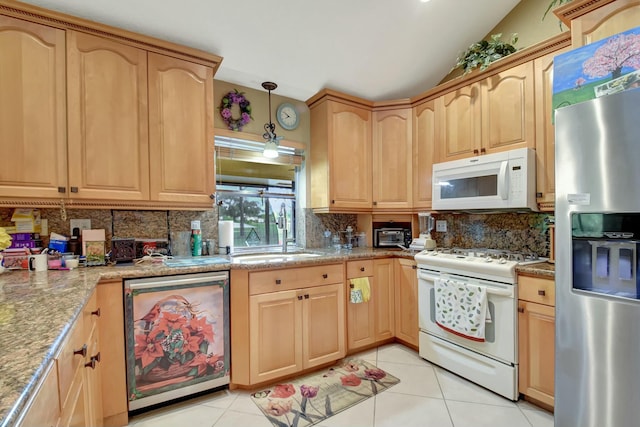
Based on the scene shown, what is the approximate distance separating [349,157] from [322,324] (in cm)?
156

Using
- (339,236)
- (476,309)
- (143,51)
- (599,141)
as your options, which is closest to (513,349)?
(476,309)

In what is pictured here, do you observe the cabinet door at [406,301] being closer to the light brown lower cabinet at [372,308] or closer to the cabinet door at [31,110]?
the light brown lower cabinet at [372,308]

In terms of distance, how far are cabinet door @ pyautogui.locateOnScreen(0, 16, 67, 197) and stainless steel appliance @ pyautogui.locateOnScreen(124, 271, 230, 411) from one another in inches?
32.1

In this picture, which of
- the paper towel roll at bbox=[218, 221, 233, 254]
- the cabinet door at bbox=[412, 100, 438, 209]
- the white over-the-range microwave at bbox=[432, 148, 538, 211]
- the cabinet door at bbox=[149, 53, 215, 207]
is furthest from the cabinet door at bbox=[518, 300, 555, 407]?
the cabinet door at bbox=[149, 53, 215, 207]

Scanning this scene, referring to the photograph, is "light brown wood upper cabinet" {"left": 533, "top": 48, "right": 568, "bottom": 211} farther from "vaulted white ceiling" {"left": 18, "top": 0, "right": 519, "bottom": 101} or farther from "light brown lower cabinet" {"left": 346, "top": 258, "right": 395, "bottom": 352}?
"light brown lower cabinet" {"left": 346, "top": 258, "right": 395, "bottom": 352}

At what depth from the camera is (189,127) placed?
7.16ft

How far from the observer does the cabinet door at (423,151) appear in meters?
2.79

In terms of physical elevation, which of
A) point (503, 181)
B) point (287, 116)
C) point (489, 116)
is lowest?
point (503, 181)

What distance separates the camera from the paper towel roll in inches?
102

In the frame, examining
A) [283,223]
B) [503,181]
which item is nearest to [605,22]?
[503,181]

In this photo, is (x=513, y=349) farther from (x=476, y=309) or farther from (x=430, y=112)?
(x=430, y=112)

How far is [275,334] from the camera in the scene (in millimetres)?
2154

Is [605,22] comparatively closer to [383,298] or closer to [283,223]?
[383,298]

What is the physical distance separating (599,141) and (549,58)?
107 cm
